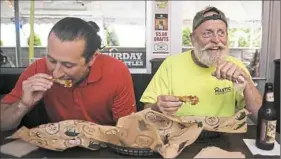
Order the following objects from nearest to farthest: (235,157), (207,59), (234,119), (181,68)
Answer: (235,157), (234,119), (207,59), (181,68)

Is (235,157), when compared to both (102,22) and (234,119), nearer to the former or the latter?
(234,119)

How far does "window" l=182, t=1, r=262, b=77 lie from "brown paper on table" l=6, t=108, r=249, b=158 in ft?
6.71

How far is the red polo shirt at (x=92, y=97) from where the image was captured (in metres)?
1.35

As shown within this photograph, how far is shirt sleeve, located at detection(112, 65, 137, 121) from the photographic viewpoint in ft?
4.53

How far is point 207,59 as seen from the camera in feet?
4.78

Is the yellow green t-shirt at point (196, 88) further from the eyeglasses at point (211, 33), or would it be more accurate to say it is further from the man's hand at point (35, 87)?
the man's hand at point (35, 87)

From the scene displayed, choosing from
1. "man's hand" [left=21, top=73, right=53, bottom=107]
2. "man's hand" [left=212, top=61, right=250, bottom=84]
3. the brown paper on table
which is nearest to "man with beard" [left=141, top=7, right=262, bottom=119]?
"man's hand" [left=212, top=61, right=250, bottom=84]

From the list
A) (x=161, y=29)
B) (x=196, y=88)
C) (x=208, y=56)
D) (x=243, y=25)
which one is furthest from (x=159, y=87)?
(x=243, y=25)

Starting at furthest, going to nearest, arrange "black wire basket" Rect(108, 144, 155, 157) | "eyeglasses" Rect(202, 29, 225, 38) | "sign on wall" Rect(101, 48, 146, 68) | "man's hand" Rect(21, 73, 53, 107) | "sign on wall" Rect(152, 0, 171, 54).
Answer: "sign on wall" Rect(101, 48, 146, 68)
"sign on wall" Rect(152, 0, 171, 54)
"eyeglasses" Rect(202, 29, 225, 38)
"man's hand" Rect(21, 73, 53, 107)
"black wire basket" Rect(108, 144, 155, 157)

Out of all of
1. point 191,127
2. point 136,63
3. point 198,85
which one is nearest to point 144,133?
point 191,127

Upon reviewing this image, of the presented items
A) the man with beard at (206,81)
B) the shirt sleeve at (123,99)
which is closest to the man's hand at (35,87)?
the shirt sleeve at (123,99)

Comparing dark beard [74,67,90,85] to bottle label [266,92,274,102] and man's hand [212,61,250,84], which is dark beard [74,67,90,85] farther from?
bottle label [266,92,274,102]

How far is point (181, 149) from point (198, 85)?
53 centimetres

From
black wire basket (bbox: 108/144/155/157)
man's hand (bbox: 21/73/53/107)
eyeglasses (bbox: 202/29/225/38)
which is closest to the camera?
black wire basket (bbox: 108/144/155/157)
